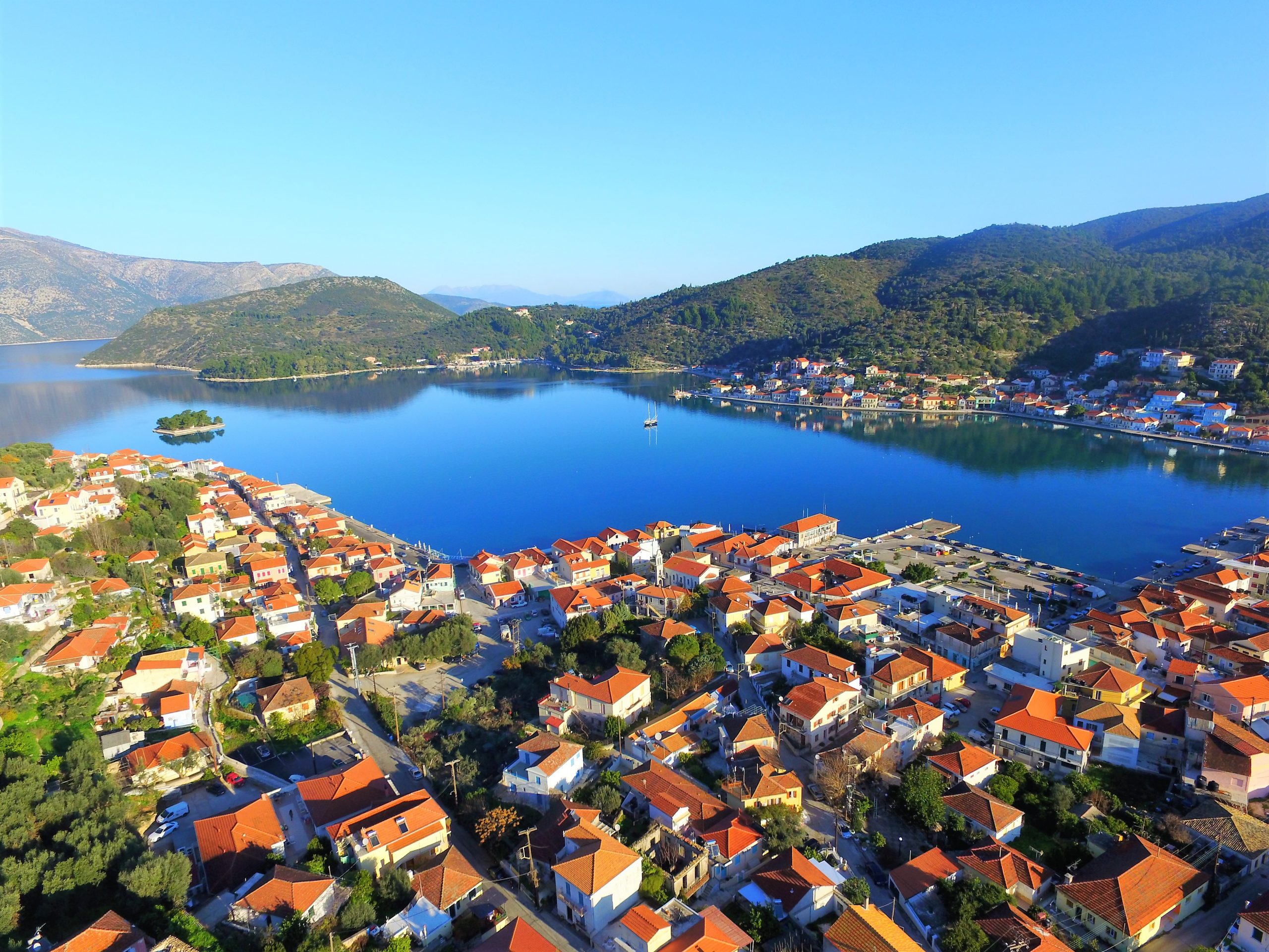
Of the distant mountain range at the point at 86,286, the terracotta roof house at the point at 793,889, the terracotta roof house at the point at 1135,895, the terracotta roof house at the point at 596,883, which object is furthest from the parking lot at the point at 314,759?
the distant mountain range at the point at 86,286

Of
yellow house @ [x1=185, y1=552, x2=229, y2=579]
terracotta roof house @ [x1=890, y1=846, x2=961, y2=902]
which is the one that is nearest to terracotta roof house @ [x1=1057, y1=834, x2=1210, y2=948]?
terracotta roof house @ [x1=890, y1=846, x2=961, y2=902]

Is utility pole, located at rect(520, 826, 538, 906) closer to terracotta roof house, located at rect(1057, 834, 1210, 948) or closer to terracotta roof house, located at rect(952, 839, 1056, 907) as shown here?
terracotta roof house, located at rect(952, 839, 1056, 907)

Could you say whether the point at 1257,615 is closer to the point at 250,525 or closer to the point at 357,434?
the point at 250,525

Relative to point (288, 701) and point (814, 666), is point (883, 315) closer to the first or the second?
point (814, 666)

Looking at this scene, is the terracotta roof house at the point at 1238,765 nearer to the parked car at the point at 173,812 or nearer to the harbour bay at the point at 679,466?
the harbour bay at the point at 679,466

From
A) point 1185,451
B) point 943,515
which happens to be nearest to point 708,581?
point 943,515

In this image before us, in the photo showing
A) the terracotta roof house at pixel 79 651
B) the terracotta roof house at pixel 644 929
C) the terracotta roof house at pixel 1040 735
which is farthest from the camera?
the terracotta roof house at pixel 79 651
